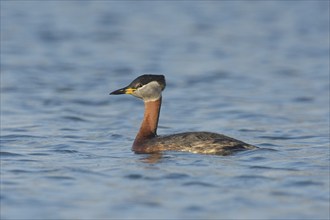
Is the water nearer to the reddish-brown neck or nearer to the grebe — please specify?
the grebe

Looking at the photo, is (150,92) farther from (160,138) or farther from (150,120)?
(160,138)

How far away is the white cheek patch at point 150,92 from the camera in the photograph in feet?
52.6

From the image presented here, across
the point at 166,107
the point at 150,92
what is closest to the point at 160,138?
the point at 150,92

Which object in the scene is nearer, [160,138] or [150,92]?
[160,138]

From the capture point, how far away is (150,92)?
16094 mm

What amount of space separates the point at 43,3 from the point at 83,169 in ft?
84.4

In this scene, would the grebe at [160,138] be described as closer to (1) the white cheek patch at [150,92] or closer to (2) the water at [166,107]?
(1) the white cheek patch at [150,92]

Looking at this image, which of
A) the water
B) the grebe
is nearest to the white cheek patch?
the grebe

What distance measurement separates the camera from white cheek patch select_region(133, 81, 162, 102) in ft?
52.6

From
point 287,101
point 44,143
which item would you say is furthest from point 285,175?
point 287,101

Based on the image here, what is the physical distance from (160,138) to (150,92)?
2.88ft

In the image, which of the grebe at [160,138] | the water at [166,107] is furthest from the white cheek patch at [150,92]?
the water at [166,107]

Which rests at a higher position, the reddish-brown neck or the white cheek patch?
the white cheek patch

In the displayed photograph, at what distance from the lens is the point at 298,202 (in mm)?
12086
